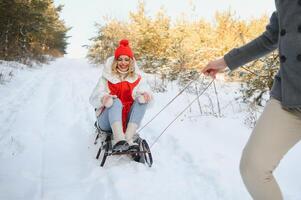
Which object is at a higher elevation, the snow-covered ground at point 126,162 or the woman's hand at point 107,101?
the woman's hand at point 107,101

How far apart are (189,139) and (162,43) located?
961 cm

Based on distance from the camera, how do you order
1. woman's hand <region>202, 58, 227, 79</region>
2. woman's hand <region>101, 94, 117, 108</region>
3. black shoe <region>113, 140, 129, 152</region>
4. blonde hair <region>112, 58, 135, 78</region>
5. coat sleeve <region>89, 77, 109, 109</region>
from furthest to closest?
1. blonde hair <region>112, 58, 135, 78</region>
2. coat sleeve <region>89, 77, 109, 109</region>
3. woman's hand <region>101, 94, 117, 108</region>
4. black shoe <region>113, 140, 129, 152</region>
5. woman's hand <region>202, 58, 227, 79</region>

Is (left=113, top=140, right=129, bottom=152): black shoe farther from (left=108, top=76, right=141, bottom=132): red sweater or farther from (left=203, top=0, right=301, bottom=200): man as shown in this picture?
(left=203, top=0, right=301, bottom=200): man

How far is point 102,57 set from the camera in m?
23.0

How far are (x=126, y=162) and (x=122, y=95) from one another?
84 cm

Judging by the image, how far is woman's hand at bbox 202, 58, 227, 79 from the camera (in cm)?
202

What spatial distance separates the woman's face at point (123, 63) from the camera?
4.15m

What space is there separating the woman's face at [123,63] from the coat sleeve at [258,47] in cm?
231

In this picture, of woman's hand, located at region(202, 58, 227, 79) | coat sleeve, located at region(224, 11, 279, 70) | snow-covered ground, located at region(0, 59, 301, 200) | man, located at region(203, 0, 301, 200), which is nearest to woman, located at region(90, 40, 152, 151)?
snow-covered ground, located at region(0, 59, 301, 200)

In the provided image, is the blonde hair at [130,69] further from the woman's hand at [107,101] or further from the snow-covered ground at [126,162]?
the snow-covered ground at [126,162]

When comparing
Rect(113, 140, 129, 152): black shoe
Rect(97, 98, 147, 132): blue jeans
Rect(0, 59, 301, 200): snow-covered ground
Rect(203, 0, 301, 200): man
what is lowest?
Rect(0, 59, 301, 200): snow-covered ground

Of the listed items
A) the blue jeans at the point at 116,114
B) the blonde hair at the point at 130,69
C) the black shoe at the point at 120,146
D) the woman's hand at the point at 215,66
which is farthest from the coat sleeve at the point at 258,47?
the blonde hair at the point at 130,69

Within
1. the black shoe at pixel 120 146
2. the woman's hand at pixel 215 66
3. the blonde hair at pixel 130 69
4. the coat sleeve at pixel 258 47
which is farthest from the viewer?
the blonde hair at pixel 130 69

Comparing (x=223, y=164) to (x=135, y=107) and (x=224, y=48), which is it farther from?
(x=224, y=48)
